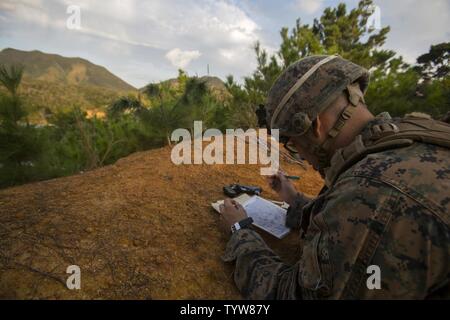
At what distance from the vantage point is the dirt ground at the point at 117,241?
53.1 inches

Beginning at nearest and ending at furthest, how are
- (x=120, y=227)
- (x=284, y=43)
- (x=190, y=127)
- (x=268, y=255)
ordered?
(x=268, y=255)
(x=120, y=227)
(x=190, y=127)
(x=284, y=43)

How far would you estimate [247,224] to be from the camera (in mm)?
1690

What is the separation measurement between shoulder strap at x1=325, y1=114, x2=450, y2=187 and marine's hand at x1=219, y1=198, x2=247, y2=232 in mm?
719

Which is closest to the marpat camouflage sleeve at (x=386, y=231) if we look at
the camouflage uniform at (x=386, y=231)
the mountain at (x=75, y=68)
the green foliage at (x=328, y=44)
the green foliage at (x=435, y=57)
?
the camouflage uniform at (x=386, y=231)

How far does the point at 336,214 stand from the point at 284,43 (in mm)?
10011

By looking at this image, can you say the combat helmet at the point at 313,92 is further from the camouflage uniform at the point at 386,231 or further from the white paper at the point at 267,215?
the white paper at the point at 267,215

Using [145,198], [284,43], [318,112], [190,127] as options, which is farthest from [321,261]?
[284,43]

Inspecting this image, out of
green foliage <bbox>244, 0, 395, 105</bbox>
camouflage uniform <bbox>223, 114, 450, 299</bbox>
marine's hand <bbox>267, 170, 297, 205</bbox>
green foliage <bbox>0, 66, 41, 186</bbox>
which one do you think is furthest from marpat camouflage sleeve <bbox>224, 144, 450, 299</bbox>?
green foliage <bbox>244, 0, 395, 105</bbox>

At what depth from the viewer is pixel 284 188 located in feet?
7.06

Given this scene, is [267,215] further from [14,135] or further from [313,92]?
[14,135]

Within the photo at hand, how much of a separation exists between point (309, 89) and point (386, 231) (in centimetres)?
74

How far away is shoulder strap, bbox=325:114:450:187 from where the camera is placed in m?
1.05

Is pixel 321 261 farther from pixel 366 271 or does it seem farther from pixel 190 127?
pixel 190 127

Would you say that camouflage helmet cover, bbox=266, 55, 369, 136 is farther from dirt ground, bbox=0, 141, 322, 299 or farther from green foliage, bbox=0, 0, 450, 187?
green foliage, bbox=0, 0, 450, 187
